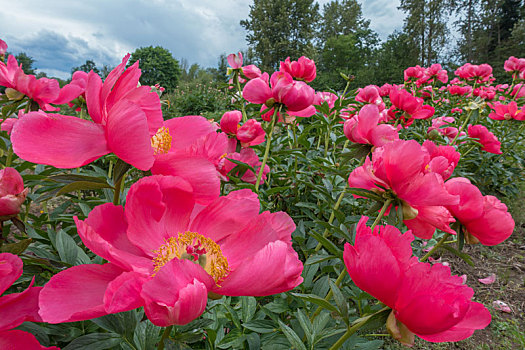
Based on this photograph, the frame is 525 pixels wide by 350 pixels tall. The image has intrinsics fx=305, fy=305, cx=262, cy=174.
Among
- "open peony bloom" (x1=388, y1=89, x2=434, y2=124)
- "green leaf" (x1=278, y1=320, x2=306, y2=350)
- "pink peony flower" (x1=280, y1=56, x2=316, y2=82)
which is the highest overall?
"pink peony flower" (x1=280, y1=56, x2=316, y2=82)

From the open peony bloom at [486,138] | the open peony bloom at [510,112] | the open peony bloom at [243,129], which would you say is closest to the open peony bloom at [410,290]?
the open peony bloom at [243,129]

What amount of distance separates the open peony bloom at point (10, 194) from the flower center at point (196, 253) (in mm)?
234

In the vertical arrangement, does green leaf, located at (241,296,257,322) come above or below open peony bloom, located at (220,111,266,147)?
below

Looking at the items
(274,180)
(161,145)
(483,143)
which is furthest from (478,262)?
(161,145)

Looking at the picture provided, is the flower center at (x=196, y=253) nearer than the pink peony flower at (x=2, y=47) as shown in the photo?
Yes

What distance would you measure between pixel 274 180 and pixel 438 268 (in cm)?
103

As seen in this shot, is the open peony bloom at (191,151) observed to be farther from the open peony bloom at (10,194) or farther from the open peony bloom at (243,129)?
A: the open peony bloom at (243,129)

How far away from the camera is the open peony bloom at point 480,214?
66 cm

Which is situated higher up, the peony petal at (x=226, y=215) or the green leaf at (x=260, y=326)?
the peony petal at (x=226, y=215)

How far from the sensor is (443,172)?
0.74 meters

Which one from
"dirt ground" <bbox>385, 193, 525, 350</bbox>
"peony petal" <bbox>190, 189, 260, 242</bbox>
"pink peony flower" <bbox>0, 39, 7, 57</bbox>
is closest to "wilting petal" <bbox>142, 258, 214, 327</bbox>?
"peony petal" <bbox>190, 189, 260, 242</bbox>

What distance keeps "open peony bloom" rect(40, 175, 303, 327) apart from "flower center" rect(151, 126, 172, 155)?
0.09m

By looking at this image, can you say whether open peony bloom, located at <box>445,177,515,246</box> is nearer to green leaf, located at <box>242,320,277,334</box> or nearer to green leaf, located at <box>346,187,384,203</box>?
green leaf, located at <box>346,187,384,203</box>

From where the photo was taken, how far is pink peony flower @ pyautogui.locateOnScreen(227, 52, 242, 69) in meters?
1.42
